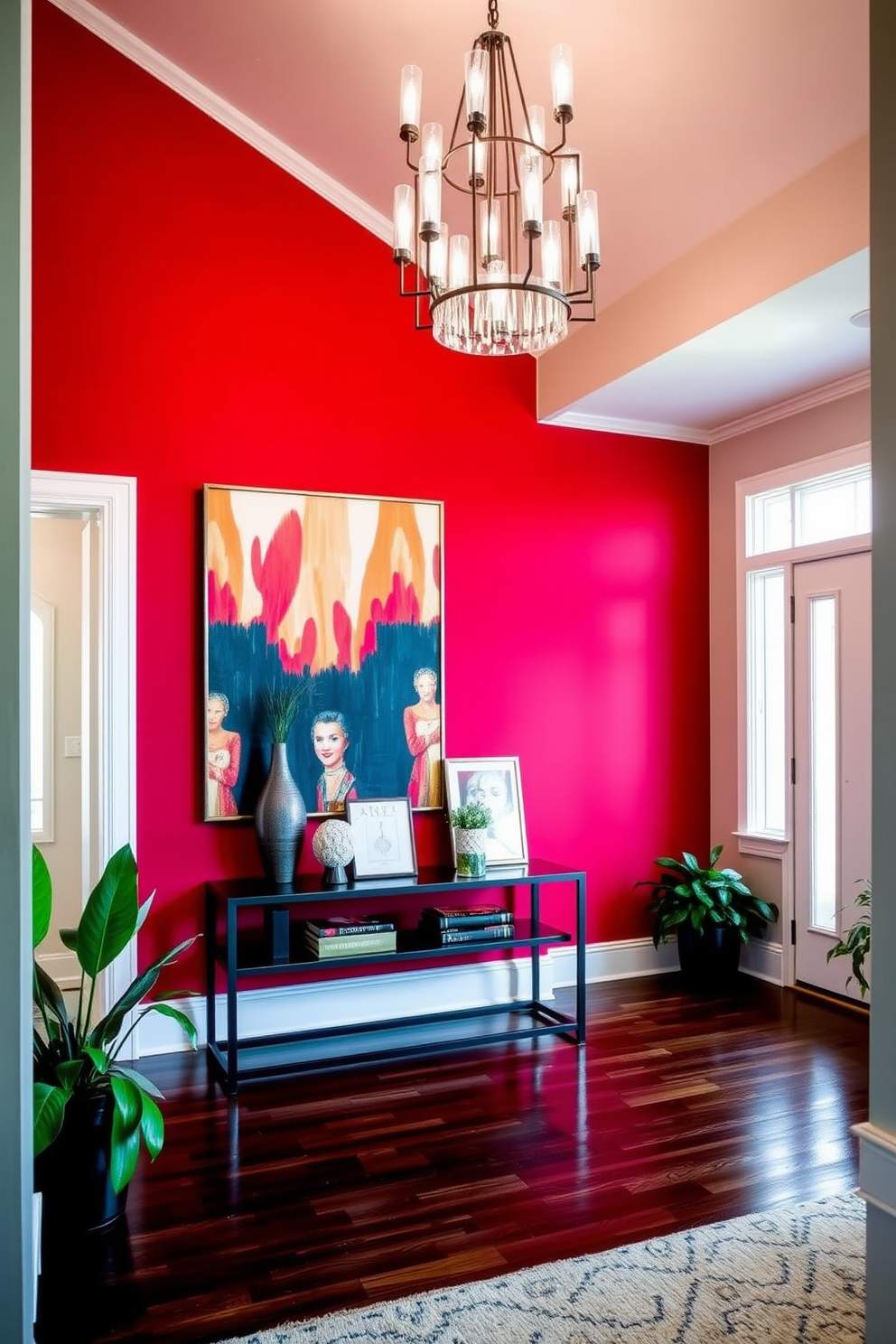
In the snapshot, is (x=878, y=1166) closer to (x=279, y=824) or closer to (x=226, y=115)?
(x=279, y=824)

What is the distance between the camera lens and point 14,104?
4.53 feet

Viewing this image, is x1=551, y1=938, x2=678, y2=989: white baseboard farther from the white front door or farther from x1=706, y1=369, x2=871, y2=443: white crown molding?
x1=706, y1=369, x2=871, y2=443: white crown molding

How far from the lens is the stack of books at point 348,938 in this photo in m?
3.79

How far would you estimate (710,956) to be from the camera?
15.5 feet

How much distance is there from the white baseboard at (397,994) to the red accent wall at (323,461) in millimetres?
171

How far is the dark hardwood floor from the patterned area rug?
80 millimetres

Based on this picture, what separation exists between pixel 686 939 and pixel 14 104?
172 inches

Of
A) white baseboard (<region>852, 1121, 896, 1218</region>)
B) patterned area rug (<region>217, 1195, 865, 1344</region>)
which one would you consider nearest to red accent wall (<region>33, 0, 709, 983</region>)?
patterned area rug (<region>217, 1195, 865, 1344</region>)

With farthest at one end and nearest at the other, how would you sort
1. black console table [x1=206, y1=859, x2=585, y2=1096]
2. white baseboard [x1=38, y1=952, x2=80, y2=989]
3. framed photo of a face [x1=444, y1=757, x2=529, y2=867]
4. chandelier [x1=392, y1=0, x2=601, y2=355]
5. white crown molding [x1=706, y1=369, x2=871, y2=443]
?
white baseboard [x1=38, y1=952, x2=80, y2=989] → framed photo of a face [x1=444, y1=757, x2=529, y2=867] → white crown molding [x1=706, y1=369, x2=871, y2=443] → black console table [x1=206, y1=859, x2=585, y2=1096] → chandelier [x1=392, y1=0, x2=601, y2=355]

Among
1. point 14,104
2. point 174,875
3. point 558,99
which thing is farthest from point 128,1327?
point 558,99

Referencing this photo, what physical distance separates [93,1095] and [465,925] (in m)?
1.80

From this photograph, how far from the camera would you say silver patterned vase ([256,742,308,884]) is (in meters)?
3.79

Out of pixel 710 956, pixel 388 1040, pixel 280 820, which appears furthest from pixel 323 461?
pixel 710 956

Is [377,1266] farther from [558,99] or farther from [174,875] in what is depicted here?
[558,99]
